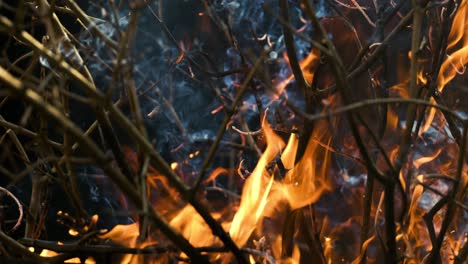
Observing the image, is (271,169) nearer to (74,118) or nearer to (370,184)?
(370,184)

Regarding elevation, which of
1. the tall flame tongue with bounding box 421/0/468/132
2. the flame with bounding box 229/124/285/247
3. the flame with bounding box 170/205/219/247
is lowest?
the flame with bounding box 170/205/219/247

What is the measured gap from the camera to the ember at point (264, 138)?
135 centimetres

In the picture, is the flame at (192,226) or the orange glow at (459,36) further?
the orange glow at (459,36)

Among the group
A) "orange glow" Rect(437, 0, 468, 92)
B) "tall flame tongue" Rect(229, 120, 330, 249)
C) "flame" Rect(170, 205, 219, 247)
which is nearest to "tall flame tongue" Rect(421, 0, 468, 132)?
"orange glow" Rect(437, 0, 468, 92)

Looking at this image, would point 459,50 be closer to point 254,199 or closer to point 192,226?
point 254,199

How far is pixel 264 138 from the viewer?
1846mm

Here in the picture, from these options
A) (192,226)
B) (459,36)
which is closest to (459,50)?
(459,36)

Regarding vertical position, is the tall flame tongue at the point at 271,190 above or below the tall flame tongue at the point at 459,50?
below

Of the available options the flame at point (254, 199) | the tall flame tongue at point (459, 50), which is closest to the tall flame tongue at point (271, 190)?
the flame at point (254, 199)

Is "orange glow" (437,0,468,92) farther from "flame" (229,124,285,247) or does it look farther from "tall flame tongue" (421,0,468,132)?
"flame" (229,124,285,247)

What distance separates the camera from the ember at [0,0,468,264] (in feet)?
4.42

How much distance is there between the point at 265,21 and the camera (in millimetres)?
2234

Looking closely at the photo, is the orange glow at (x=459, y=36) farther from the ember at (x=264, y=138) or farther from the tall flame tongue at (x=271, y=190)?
the tall flame tongue at (x=271, y=190)

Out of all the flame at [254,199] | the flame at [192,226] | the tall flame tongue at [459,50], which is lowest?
the flame at [192,226]
